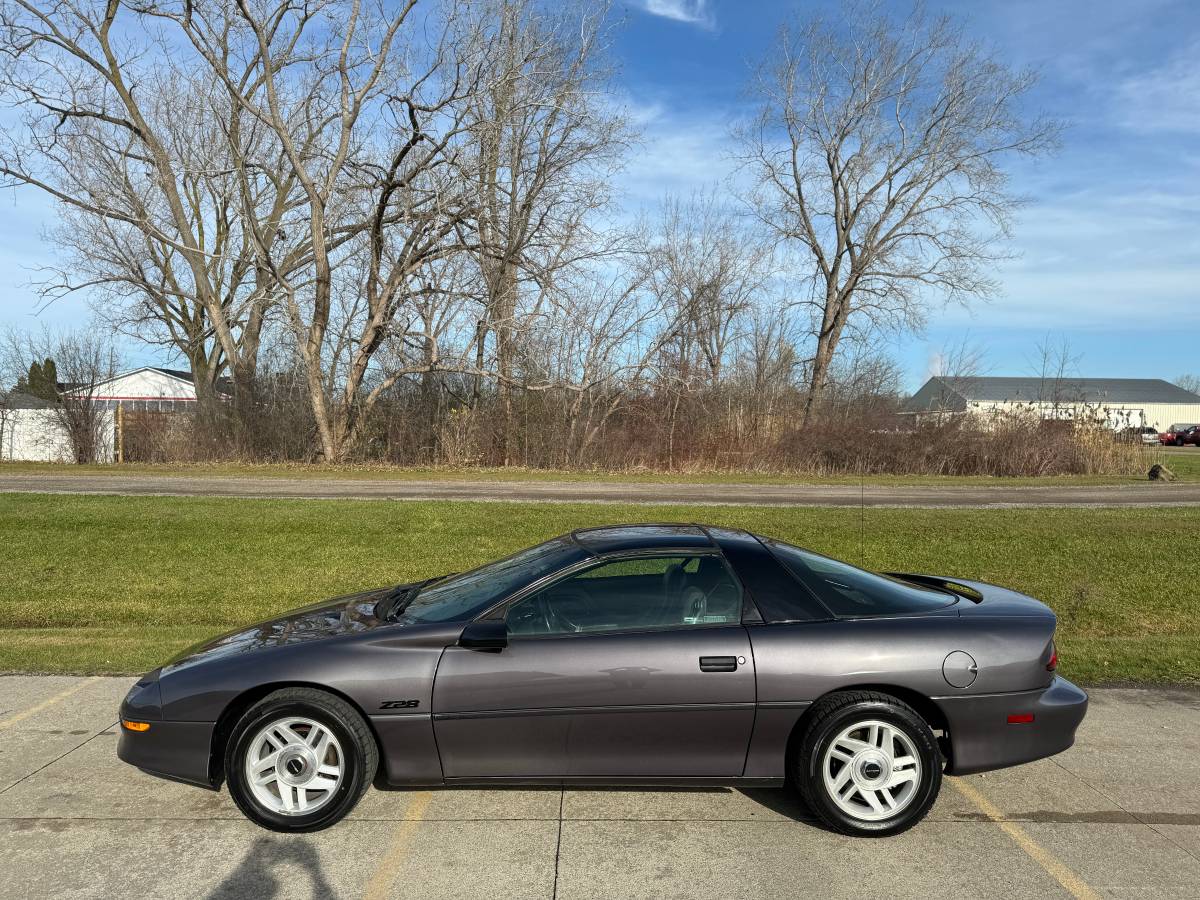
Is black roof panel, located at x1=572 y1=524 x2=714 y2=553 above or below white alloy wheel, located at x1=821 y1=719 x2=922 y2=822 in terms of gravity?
above

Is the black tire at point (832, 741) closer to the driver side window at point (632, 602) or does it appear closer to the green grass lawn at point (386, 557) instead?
the driver side window at point (632, 602)

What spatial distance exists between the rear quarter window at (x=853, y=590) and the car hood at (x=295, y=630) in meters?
2.03

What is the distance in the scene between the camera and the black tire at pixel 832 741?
12.9 ft

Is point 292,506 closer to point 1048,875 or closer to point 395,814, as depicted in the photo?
point 395,814

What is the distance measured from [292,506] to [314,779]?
1095 centimetres

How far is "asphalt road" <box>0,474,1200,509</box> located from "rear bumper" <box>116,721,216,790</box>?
11.9 meters

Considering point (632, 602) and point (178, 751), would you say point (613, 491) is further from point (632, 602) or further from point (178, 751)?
point (178, 751)

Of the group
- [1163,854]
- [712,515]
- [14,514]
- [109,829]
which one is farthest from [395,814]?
[14,514]

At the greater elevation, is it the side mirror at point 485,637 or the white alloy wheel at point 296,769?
the side mirror at point 485,637

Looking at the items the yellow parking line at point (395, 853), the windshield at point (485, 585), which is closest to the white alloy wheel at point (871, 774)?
the windshield at point (485, 585)

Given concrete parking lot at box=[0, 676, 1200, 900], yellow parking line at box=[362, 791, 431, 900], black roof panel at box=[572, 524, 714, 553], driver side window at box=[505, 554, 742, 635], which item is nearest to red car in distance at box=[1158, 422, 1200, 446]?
concrete parking lot at box=[0, 676, 1200, 900]

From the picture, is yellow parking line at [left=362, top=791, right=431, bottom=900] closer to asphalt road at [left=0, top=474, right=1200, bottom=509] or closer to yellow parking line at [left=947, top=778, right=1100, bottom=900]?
yellow parking line at [left=947, top=778, right=1100, bottom=900]

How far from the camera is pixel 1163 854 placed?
3768 mm

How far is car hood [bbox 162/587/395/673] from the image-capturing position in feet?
14.0
